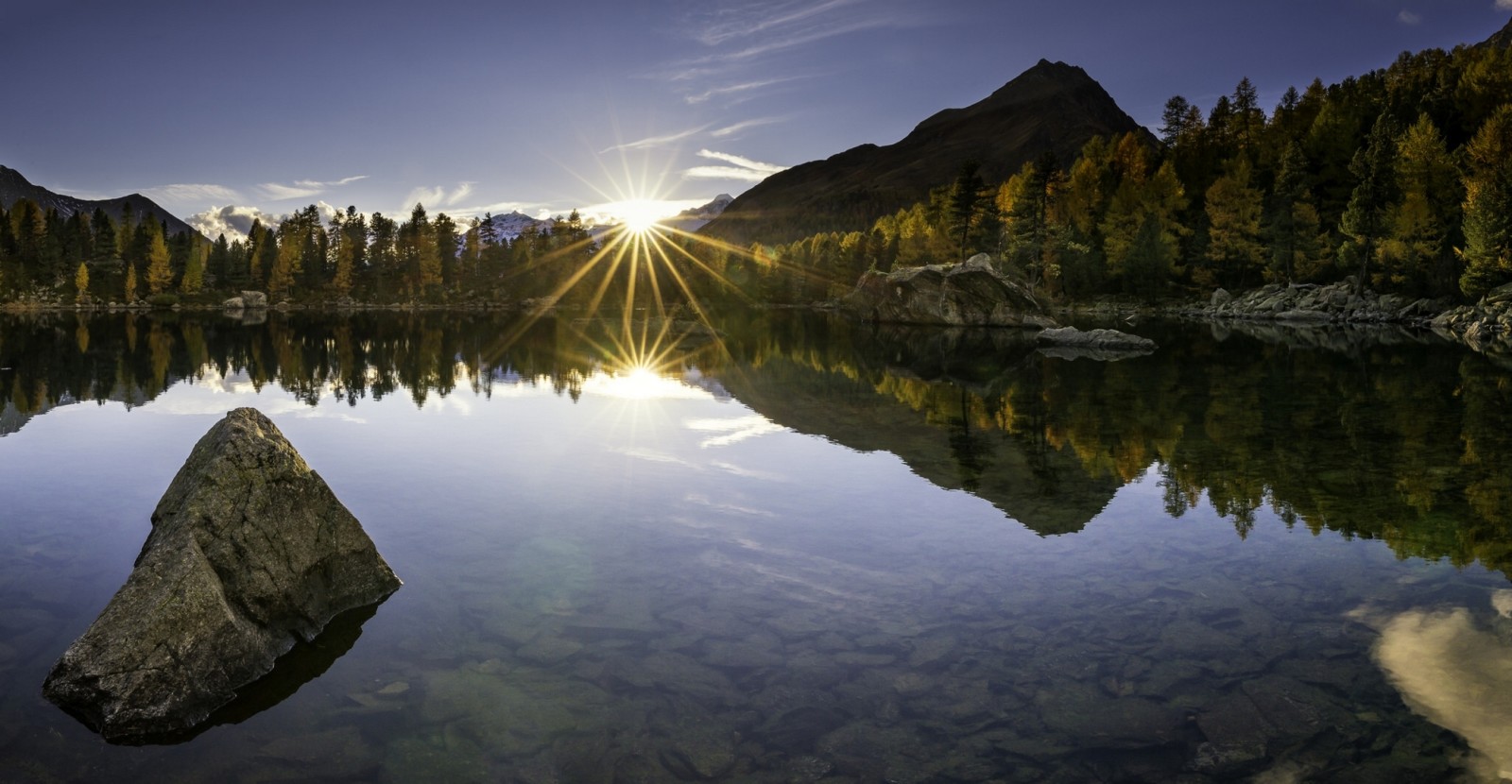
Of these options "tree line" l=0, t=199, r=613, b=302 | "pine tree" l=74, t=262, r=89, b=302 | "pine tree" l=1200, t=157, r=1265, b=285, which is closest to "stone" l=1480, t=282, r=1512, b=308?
"pine tree" l=1200, t=157, r=1265, b=285

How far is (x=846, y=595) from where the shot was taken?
11.1 m

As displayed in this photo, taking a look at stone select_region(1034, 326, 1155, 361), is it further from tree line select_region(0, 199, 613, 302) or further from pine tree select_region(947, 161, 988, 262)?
tree line select_region(0, 199, 613, 302)

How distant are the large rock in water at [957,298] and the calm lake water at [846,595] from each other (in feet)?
190

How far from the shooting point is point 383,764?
7.23 meters

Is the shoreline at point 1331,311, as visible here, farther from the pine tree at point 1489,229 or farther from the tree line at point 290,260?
the tree line at point 290,260

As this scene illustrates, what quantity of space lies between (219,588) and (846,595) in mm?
7400

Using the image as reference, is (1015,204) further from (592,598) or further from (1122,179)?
(592,598)

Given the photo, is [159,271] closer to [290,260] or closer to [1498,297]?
[290,260]

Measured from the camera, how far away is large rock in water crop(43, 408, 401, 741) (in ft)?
25.6

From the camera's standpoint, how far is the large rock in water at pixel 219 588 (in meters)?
7.80

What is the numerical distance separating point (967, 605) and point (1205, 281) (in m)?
113

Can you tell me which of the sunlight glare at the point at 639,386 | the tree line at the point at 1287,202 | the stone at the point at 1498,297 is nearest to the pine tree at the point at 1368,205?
the tree line at the point at 1287,202

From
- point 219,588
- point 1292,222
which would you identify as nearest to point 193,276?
point 219,588

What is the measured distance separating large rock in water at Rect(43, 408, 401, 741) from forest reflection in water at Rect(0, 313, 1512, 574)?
438 inches
